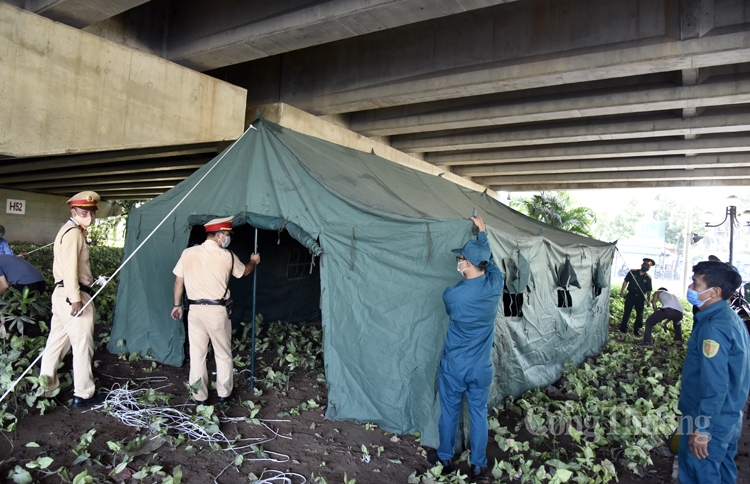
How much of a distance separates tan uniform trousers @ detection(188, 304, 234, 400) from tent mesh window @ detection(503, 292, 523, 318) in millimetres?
2743

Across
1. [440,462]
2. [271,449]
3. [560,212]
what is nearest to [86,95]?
[271,449]

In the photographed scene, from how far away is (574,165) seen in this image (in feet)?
41.6

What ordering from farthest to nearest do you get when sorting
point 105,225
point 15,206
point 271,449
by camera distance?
1. point 105,225
2. point 15,206
3. point 271,449

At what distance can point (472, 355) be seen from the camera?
3477mm

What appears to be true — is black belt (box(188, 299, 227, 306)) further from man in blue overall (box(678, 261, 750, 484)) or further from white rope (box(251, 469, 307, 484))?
man in blue overall (box(678, 261, 750, 484))

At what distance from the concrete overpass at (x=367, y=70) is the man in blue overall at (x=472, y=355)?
10.2 ft

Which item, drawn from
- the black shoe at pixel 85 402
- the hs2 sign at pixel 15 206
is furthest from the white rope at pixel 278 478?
the hs2 sign at pixel 15 206

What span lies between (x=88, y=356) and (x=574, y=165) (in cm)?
1198

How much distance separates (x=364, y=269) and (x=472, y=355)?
1.34m

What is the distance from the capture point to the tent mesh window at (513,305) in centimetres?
492

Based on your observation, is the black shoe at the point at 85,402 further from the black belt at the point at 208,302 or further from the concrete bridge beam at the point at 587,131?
the concrete bridge beam at the point at 587,131

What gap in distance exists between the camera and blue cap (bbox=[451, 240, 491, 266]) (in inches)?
139

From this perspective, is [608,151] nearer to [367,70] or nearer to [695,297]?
[367,70]

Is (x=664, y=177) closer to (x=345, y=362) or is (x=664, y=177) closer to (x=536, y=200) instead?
(x=536, y=200)
